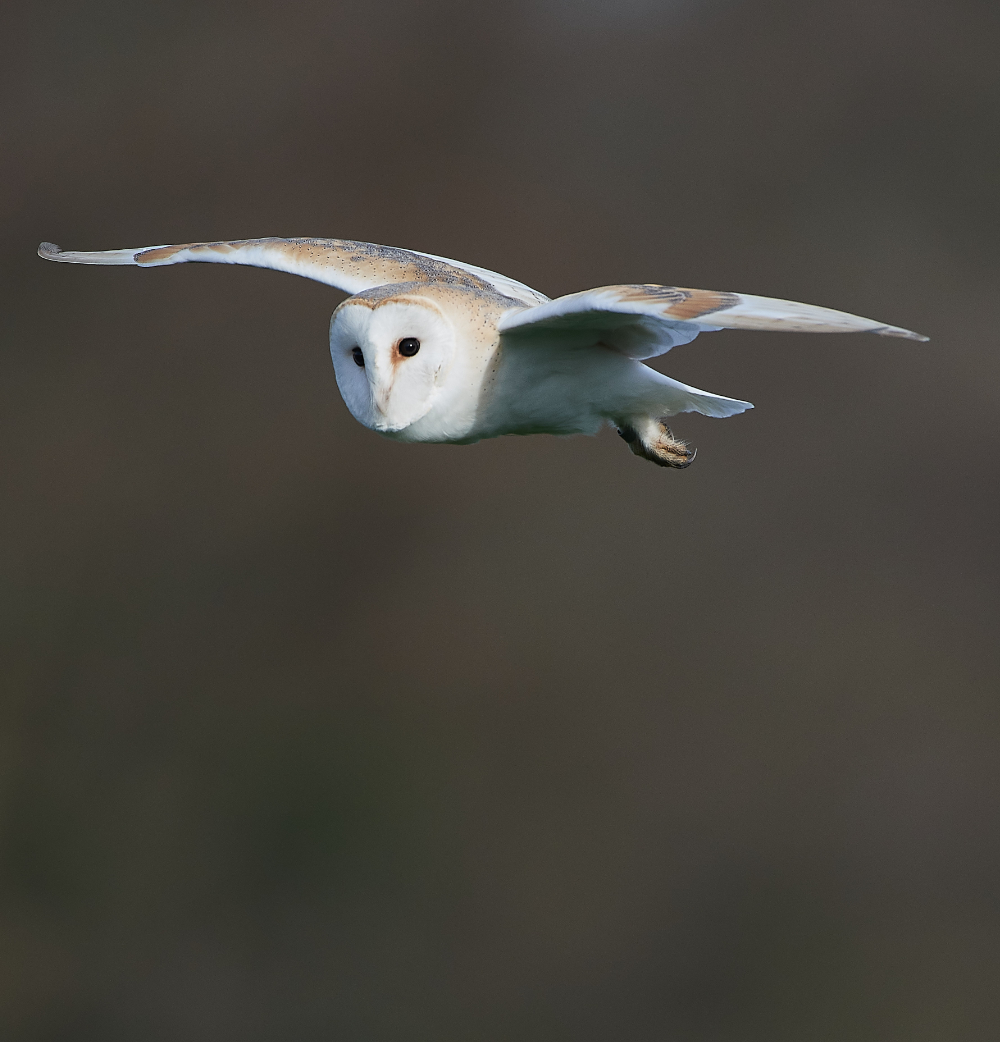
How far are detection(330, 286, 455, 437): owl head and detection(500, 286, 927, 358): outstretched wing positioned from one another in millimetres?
122

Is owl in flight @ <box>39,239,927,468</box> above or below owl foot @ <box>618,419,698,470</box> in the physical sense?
above

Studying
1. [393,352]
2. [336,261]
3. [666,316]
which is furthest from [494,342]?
[336,261]

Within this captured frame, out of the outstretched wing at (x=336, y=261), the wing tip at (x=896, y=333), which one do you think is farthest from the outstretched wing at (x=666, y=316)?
the outstretched wing at (x=336, y=261)

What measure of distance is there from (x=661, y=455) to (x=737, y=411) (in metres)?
0.19

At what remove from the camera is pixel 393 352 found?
1805mm

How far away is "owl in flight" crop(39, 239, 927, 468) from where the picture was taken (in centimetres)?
163

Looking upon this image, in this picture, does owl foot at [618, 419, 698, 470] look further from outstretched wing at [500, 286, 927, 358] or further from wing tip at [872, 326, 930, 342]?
wing tip at [872, 326, 930, 342]

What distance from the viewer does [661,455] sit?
2.39m

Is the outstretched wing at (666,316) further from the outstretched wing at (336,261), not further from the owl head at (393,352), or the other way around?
the outstretched wing at (336,261)

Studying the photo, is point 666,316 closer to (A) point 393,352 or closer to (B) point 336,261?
(A) point 393,352

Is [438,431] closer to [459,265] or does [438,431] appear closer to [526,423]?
[526,423]

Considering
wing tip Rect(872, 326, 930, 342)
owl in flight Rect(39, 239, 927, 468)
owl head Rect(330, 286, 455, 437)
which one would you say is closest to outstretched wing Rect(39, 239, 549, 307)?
owl in flight Rect(39, 239, 927, 468)

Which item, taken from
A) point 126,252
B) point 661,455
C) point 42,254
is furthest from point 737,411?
point 42,254

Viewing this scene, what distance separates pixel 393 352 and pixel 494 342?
189 millimetres
